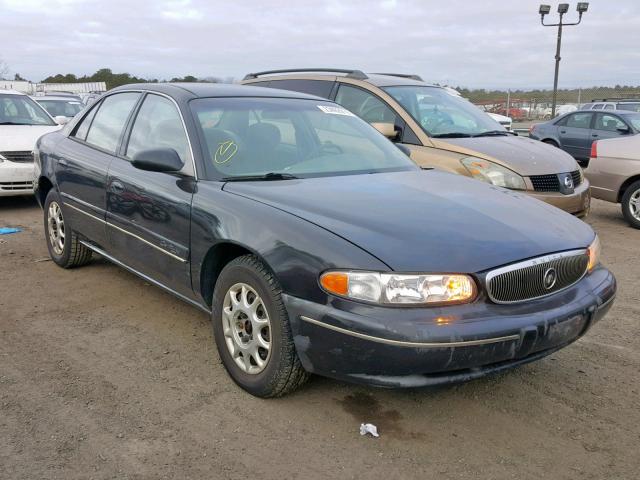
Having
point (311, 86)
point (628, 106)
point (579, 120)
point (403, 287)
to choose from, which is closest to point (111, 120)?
point (403, 287)

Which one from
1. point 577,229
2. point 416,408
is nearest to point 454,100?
point 577,229

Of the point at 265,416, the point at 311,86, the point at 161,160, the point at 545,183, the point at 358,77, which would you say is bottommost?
the point at 265,416

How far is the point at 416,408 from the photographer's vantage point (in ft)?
10.5

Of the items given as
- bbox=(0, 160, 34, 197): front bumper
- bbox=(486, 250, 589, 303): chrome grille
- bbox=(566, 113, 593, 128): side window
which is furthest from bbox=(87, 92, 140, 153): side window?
bbox=(566, 113, 593, 128): side window

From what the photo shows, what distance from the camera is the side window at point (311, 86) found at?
7.32m

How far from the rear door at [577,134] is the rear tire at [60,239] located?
12122 millimetres

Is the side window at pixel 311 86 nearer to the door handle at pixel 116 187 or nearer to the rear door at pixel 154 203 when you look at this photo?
the rear door at pixel 154 203

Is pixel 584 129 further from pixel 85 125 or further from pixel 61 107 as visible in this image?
pixel 61 107

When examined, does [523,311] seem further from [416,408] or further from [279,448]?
[279,448]

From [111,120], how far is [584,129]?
41.0ft

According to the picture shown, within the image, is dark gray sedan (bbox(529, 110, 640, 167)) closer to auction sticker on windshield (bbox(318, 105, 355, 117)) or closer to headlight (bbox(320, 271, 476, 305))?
auction sticker on windshield (bbox(318, 105, 355, 117))

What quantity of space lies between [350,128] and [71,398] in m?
2.54

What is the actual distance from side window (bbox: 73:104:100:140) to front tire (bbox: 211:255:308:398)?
244cm

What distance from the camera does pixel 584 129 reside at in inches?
570
